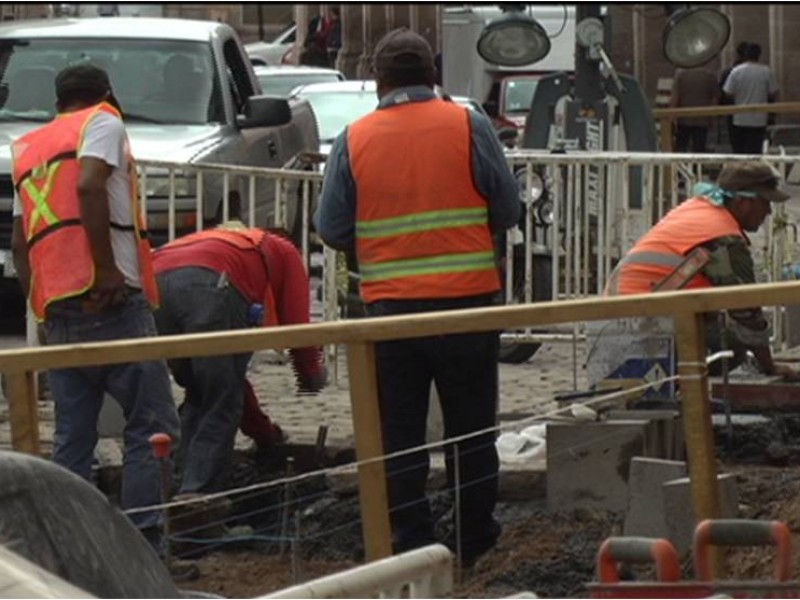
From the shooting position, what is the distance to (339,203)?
843 centimetres

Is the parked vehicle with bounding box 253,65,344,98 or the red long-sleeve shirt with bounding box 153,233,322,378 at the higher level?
the red long-sleeve shirt with bounding box 153,233,322,378

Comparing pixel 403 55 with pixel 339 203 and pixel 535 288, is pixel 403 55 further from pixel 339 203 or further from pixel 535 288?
pixel 535 288

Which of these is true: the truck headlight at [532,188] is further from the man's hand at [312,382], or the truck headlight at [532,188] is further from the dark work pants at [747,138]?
the dark work pants at [747,138]

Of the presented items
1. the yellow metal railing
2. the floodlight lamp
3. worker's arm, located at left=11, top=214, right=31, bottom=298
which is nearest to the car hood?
the floodlight lamp

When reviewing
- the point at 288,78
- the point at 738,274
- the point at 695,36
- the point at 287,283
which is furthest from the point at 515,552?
the point at 288,78

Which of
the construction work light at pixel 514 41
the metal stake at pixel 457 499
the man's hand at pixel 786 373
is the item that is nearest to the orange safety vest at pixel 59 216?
the metal stake at pixel 457 499

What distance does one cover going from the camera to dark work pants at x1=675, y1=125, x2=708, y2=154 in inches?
1189

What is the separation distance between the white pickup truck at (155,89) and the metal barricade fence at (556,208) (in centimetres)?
148

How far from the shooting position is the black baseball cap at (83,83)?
8.69 metres

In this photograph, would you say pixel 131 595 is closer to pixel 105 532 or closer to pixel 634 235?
pixel 105 532

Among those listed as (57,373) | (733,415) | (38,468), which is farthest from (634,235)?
(38,468)

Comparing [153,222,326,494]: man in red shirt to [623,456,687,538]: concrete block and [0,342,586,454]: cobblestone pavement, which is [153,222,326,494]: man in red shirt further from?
[623,456,687,538]: concrete block

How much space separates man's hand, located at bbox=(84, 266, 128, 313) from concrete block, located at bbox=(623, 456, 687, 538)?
5.70 feet

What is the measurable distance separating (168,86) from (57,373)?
7389 mm
